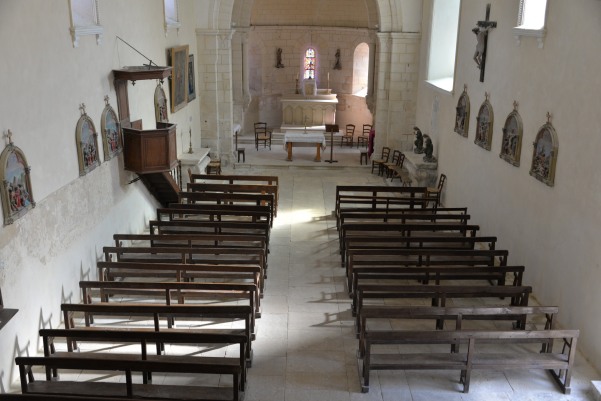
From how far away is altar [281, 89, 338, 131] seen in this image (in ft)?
79.6

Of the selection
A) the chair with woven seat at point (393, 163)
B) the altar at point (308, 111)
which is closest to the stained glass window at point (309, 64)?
the altar at point (308, 111)

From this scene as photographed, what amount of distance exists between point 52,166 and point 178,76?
8.05 meters

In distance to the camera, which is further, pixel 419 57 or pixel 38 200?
pixel 419 57

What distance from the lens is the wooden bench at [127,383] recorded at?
5.77 meters

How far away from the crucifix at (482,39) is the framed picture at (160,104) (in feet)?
24.8

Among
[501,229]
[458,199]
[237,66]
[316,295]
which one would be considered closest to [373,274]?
[316,295]

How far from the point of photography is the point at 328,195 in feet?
53.3

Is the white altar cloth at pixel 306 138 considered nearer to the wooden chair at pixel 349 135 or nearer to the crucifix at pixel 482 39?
the wooden chair at pixel 349 135

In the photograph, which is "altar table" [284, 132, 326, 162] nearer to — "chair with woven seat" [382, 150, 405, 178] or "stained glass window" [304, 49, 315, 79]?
"chair with woven seat" [382, 150, 405, 178]

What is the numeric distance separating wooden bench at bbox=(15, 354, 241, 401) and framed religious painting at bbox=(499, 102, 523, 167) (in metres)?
7.01

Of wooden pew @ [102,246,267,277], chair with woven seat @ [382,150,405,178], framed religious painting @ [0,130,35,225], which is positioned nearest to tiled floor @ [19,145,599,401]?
wooden pew @ [102,246,267,277]

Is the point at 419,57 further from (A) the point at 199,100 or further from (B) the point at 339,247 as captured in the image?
(B) the point at 339,247

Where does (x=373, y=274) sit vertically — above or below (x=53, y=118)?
below

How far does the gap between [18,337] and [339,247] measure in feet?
21.2
